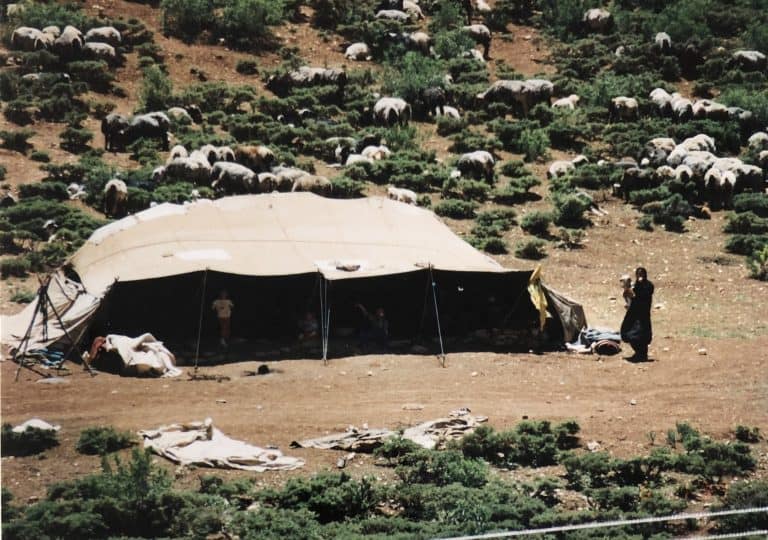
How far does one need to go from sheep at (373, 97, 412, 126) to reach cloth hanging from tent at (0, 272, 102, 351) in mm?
18039

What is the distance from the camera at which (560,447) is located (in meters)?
16.0

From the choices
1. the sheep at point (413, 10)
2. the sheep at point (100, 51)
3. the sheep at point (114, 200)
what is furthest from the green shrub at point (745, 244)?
the sheep at point (413, 10)

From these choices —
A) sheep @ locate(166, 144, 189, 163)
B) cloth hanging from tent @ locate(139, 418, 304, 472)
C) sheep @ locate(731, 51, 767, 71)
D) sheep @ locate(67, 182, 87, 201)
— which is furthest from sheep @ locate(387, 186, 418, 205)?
sheep @ locate(731, 51, 767, 71)

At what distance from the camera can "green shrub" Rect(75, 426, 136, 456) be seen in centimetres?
1509

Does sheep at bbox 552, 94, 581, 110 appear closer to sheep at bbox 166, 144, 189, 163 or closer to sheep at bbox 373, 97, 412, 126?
sheep at bbox 373, 97, 412, 126

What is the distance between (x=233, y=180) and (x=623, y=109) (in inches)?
570

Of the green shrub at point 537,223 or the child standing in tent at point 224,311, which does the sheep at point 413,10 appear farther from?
the child standing in tent at point 224,311

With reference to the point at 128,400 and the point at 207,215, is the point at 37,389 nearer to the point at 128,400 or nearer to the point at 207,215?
the point at 128,400

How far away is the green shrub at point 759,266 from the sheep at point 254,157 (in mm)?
11470

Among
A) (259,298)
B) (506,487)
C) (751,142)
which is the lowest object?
(506,487)

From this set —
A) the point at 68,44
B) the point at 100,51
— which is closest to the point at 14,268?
the point at 68,44

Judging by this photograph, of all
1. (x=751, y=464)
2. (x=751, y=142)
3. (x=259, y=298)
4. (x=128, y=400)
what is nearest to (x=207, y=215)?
(x=259, y=298)

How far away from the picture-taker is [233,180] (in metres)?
28.8

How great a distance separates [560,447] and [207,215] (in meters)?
8.31
